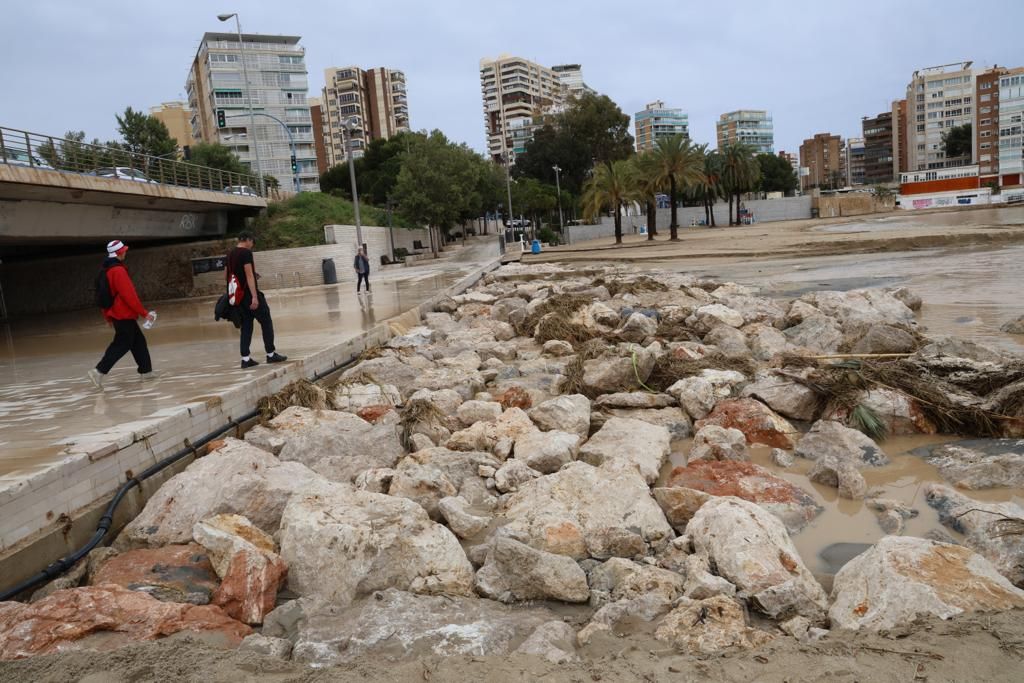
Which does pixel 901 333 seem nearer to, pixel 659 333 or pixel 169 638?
pixel 659 333

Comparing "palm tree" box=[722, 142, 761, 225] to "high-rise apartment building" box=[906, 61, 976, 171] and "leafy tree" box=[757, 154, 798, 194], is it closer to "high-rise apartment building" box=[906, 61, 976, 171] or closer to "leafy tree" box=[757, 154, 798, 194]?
"leafy tree" box=[757, 154, 798, 194]

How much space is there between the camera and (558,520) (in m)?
4.42

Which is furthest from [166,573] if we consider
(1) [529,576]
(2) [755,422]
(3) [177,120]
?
(3) [177,120]

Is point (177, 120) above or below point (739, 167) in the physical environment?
above

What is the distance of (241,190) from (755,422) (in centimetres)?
3107

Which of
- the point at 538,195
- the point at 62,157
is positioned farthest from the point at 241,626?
the point at 538,195

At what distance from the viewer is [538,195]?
68938mm

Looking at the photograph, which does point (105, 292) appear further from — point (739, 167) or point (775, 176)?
point (775, 176)

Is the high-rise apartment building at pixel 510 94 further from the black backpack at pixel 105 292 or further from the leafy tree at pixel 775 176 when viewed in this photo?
the black backpack at pixel 105 292

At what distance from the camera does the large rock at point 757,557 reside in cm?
353

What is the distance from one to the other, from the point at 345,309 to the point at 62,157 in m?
9.78

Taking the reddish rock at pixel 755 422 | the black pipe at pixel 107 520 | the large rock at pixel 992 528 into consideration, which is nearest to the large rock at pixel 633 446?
the reddish rock at pixel 755 422

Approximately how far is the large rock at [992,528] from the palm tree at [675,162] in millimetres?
45348

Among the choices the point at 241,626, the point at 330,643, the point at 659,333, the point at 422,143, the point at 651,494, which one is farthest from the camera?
the point at 422,143
